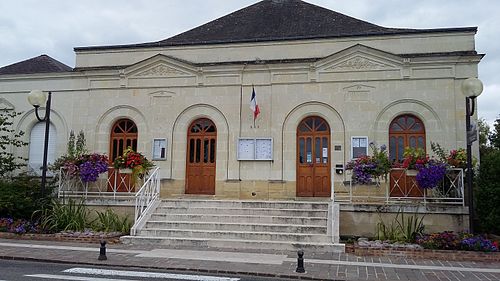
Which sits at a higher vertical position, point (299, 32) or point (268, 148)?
point (299, 32)

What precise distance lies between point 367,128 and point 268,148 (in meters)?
3.13

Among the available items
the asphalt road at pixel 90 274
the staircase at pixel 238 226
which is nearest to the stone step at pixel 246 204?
the staircase at pixel 238 226

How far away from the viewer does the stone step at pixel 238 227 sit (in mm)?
11453

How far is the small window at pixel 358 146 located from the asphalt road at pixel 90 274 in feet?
24.0

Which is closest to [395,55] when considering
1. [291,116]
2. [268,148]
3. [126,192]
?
[291,116]

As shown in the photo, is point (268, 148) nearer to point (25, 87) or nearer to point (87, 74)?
point (87, 74)

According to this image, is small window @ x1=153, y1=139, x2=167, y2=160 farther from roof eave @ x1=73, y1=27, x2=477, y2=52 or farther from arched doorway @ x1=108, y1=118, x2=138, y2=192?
roof eave @ x1=73, y1=27, x2=477, y2=52

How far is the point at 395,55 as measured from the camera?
14.4 meters

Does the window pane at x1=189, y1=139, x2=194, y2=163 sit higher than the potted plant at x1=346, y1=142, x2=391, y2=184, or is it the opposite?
the window pane at x1=189, y1=139, x2=194, y2=163

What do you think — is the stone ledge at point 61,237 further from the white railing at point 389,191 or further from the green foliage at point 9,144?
the white railing at point 389,191

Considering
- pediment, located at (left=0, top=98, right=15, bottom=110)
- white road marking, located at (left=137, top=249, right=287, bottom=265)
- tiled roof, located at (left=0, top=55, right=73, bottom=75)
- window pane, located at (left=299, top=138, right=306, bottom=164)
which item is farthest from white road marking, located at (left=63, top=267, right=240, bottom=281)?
pediment, located at (left=0, top=98, right=15, bottom=110)

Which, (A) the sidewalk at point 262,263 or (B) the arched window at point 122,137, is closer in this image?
(A) the sidewalk at point 262,263

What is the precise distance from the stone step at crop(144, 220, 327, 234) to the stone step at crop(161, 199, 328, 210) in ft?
3.17

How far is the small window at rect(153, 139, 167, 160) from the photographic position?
51.2 feet
